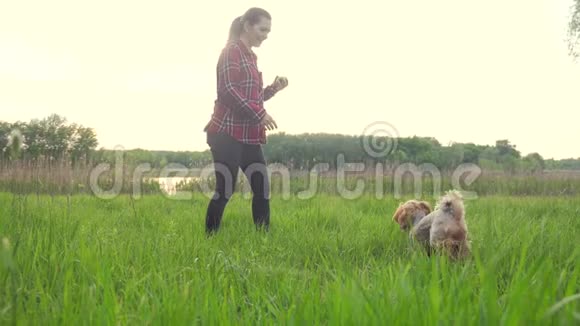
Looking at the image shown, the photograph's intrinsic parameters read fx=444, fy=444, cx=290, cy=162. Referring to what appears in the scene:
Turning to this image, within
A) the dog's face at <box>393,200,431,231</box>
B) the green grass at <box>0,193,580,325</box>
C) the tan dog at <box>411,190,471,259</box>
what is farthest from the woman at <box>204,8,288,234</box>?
the tan dog at <box>411,190,471,259</box>

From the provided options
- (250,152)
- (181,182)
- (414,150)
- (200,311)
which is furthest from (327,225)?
(414,150)

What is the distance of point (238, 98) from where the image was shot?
3.87 m

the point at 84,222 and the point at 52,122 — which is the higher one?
the point at 52,122

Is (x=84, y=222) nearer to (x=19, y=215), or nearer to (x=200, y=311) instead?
(x=19, y=215)

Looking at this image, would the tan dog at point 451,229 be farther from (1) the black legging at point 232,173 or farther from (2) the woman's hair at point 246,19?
(2) the woman's hair at point 246,19

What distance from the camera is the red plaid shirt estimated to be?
154 inches

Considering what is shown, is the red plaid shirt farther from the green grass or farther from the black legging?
the green grass

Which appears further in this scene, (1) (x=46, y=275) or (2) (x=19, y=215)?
(2) (x=19, y=215)

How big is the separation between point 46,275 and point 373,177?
11622 millimetres

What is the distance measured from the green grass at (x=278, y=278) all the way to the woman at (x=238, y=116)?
48 centimetres

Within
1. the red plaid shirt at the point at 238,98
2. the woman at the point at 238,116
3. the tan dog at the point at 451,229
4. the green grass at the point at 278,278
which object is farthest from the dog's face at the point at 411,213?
the red plaid shirt at the point at 238,98

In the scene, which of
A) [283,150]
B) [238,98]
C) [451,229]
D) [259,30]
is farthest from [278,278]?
[283,150]

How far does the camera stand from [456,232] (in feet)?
9.12

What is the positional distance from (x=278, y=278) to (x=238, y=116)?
1.97 meters
